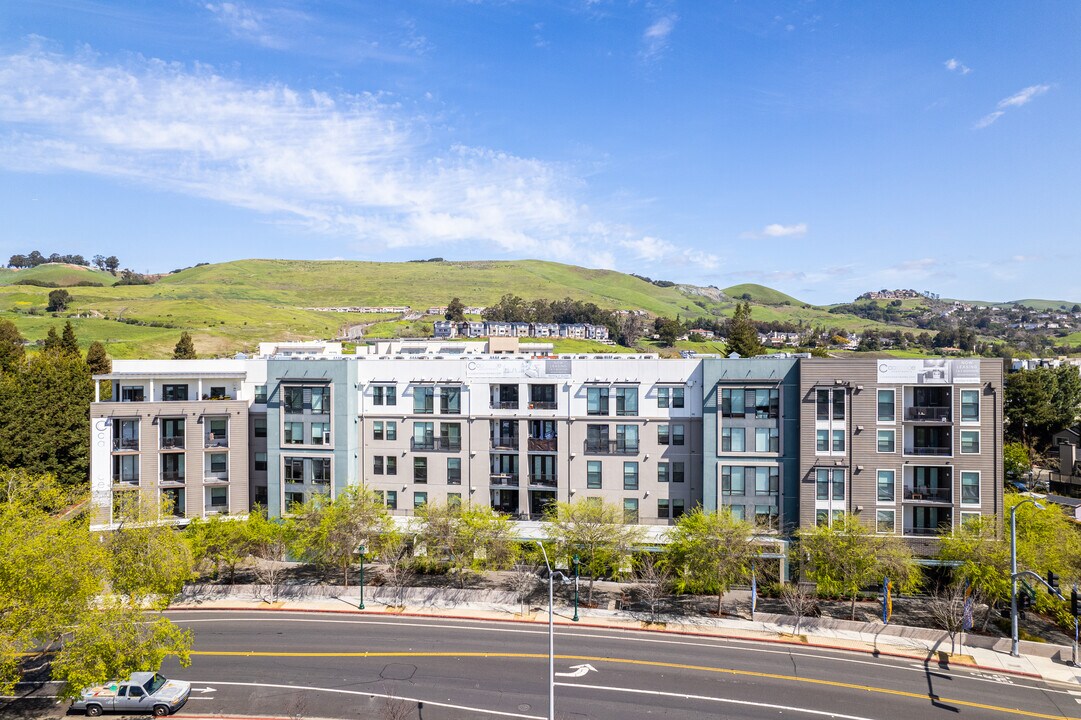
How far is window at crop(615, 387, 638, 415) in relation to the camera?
4894 cm

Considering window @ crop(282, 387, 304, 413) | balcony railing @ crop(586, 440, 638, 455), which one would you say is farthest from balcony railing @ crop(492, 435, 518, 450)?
window @ crop(282, 387, 304, 413)

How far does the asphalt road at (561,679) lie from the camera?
29578 millimetres

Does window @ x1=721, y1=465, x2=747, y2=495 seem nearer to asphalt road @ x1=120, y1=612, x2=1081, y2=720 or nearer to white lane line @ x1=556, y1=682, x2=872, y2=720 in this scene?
asphalt road @ x1=120, y1=612, x2=1081, y2=720

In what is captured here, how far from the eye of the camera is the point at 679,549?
4159 centimetres

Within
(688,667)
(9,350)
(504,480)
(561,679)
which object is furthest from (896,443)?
(9,350)

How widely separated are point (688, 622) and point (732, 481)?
11.3 meters

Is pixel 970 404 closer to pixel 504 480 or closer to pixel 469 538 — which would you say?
pixel 504 480

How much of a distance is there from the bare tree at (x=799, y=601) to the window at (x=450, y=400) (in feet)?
90.2

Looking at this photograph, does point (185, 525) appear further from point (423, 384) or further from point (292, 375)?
point (423, 384)

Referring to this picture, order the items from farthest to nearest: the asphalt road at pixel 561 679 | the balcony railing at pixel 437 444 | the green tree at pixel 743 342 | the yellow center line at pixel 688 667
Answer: the green tree at pixel 743 342, the balcony railing at pixel 437 444, the yellow center line at pixel 688 667, the asphalt road at pixel 561 679

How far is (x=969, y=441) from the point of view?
1743 inches

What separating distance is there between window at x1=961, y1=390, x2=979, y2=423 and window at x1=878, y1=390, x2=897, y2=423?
4579mm

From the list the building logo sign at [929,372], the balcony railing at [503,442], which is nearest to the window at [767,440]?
the building logo sign at [929,372]

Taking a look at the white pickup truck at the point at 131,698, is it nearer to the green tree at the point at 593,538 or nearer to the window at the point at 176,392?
the green tree at the point at 593,538
